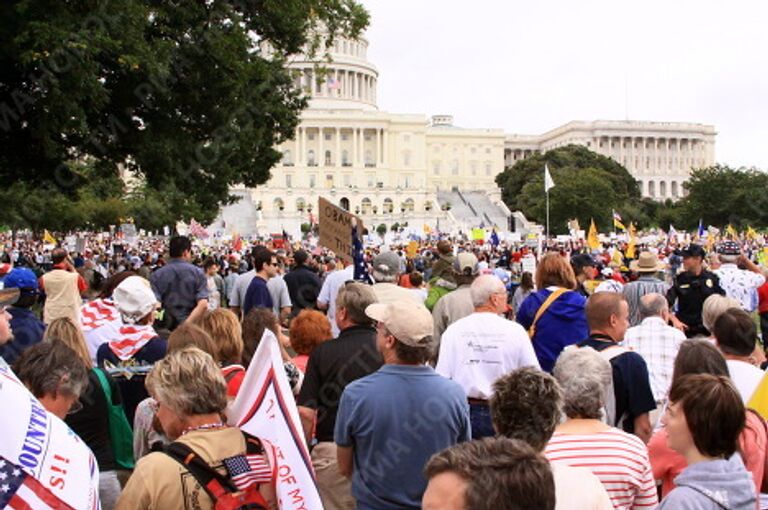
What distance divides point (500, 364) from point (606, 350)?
0.66 m

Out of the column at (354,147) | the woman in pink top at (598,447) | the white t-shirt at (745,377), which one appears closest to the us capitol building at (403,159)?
the column at (354,147)

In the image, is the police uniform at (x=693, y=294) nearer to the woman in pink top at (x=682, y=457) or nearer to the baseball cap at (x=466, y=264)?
the baseball cap at (x=466, y=264)

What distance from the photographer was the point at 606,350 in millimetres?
5414

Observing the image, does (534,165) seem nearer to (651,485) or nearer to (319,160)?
(319,160)

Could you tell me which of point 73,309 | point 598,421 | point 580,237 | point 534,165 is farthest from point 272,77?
point 534,165

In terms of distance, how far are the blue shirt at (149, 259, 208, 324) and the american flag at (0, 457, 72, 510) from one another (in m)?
6.76

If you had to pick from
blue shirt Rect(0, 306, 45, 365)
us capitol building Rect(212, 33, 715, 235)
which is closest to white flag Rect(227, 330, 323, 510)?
blue shirt Rect(0, 306, 45, 365)

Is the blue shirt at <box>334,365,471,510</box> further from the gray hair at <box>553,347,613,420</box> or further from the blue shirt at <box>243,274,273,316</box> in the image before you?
the blue shirt at <box>243,274,273,316</box>

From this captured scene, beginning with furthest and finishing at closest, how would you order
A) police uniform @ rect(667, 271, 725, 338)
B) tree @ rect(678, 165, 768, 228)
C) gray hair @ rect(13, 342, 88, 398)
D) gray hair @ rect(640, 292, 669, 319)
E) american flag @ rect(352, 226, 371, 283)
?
tree @ rect(678, 165, 768, 228)
american flag @ rect(352, 226, 371, 283)
police uniform @ rect(667, 271, 725, 338)
gray hair @ rect(640, 292, 669, 319)
gray hair @ rect(13, 342, 88, 398)

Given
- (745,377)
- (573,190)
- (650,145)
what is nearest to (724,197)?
(573,190)

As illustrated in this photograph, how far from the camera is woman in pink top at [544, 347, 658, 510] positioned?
3.79 metres

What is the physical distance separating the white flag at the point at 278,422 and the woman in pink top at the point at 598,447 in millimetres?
1040

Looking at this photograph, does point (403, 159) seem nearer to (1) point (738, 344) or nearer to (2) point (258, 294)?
(2) point (258, 294)

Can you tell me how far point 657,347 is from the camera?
6289mm
